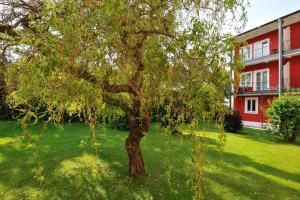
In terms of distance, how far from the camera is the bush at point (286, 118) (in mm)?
18734

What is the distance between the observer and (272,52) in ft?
93.0

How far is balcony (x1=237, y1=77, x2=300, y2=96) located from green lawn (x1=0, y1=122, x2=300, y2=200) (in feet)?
40.2

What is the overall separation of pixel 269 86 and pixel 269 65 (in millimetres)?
1955

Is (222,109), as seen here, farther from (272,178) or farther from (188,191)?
(272,178)

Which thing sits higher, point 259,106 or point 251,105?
point 251,105

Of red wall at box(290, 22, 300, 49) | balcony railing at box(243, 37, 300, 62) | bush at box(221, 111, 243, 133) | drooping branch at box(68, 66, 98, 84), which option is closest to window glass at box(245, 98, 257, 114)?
balcony railing at box(243, 37, 300, 62)

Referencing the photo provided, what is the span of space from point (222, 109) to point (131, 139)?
4.08m

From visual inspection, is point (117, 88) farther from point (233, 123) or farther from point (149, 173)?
point (233, 123)

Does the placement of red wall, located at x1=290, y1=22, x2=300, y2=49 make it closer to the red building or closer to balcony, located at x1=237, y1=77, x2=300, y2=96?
the red building

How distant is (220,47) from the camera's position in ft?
17.7

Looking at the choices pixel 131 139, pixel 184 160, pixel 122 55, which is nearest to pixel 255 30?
pixel 184 160

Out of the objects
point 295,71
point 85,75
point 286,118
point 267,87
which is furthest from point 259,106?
point 85,75

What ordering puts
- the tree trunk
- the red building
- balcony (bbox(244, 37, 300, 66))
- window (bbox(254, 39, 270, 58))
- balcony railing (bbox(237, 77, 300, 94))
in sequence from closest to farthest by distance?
the tree trunk → balcony (bbox(244, 37, 300, 66)) → the red building → balcony railing (bbox(237, 77, 300, 94)) → window (bbox(254, 39, 270, 58))

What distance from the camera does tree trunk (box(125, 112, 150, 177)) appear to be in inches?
344
